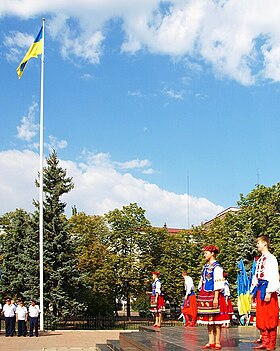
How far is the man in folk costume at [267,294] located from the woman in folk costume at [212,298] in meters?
0.55

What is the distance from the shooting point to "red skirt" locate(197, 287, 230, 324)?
27.0 ft

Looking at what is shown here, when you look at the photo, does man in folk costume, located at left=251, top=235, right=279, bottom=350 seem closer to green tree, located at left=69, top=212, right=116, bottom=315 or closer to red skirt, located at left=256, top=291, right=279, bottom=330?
red skirt, located at left=256, top=291, right=279, bottom=330

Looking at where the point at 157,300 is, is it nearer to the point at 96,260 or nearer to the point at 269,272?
the point at 269,272

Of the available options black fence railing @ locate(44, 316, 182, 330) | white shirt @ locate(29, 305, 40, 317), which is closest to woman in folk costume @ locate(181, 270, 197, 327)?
white shirt @ locate(29, 305, 40, 317)

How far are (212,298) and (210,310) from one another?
188 millimetres

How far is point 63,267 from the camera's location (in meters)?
→ 29.1

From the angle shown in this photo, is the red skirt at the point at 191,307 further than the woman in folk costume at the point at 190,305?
Yes

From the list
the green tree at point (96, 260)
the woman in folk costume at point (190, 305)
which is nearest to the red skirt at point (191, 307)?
the woman in folk costume at point (190, 305)

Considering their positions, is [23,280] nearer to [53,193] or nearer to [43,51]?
[53,193]

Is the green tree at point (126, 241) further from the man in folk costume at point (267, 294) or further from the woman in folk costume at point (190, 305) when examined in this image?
the man in folk costume at point (267, 294)

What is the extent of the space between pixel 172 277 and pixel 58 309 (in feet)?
49.1

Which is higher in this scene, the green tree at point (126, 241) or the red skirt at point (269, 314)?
the green tree at point (126, 241)

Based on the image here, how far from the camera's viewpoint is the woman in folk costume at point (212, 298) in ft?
27.0

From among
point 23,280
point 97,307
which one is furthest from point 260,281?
point 97,307
